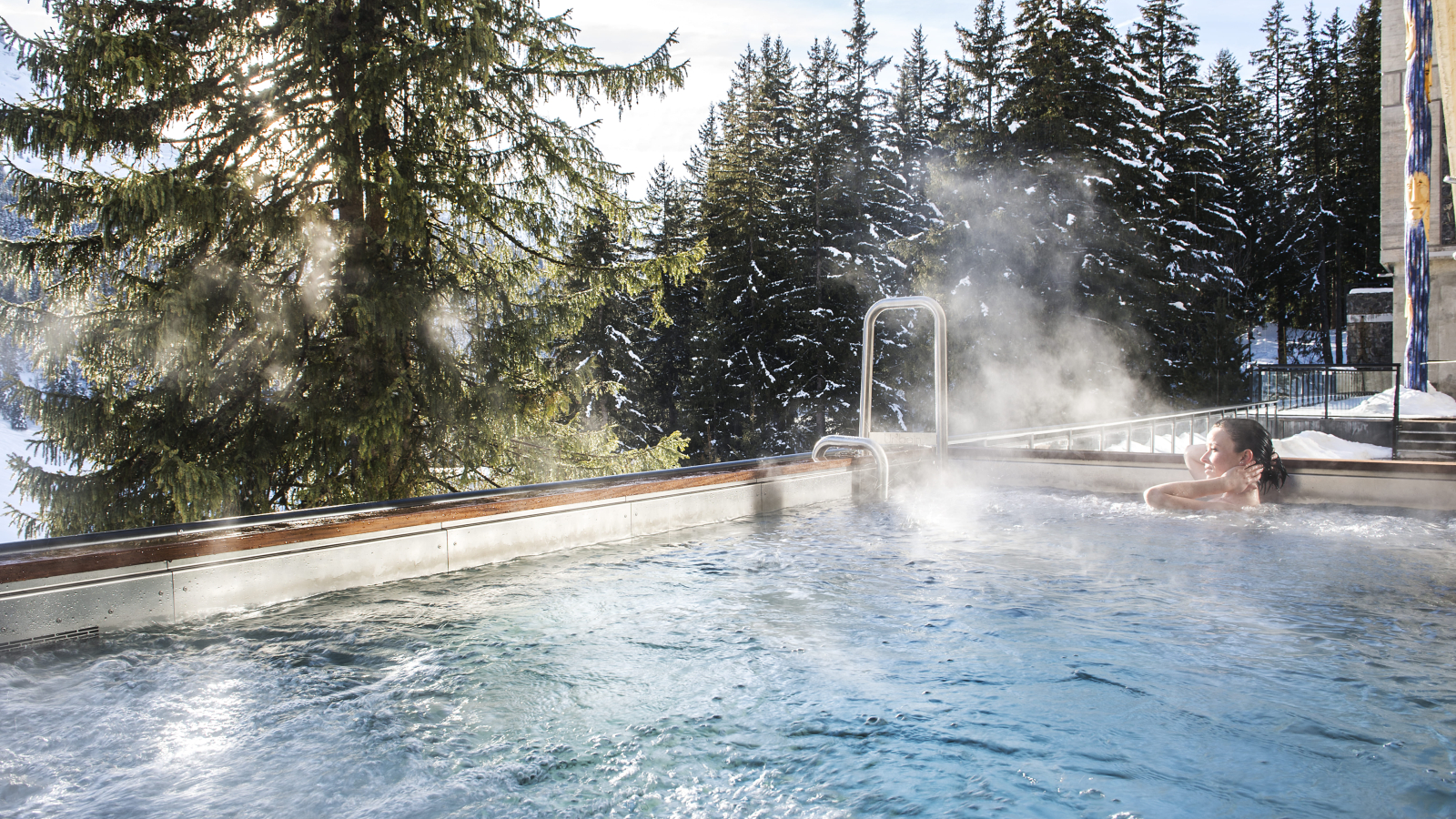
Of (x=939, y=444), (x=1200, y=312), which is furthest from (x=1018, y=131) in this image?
(x=939, y=444)

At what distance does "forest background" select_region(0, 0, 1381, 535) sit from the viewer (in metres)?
7.22

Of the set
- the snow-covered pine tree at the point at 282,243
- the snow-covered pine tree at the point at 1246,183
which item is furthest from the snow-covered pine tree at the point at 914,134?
the snow-covered pine tree at the point at 282,243

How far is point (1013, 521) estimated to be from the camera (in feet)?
18.6

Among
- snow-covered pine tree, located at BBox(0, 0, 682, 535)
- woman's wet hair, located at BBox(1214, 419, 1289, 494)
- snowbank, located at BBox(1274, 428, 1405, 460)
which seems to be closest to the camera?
woman's wet hair, located at BBox(1214, 419, 1289, 494)

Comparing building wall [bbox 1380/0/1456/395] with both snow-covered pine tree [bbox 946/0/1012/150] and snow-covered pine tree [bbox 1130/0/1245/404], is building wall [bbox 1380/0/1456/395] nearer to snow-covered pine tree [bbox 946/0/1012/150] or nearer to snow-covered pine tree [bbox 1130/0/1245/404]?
snow-covered pine tree [bbox 1130/0/1245/404]

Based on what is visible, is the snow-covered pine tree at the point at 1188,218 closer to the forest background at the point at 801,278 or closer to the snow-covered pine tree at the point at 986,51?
the forest background at the point at 801,278

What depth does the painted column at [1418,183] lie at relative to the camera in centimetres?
1261

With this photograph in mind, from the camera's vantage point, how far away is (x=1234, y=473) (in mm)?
5762

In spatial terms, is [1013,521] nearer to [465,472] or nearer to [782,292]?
[465,472]

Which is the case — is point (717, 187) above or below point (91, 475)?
above

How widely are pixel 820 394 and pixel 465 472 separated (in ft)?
51.0

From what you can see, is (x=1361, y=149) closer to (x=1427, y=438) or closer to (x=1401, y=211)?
(x=1401, y=211)

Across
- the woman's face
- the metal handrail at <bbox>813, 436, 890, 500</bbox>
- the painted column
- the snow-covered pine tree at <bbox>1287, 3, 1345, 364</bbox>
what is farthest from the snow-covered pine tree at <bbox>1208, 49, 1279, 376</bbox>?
the metal handrail at <bbox>813, 436, 890, 500</bbox>

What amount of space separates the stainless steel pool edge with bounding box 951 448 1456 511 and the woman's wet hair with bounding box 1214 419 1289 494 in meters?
0.12
